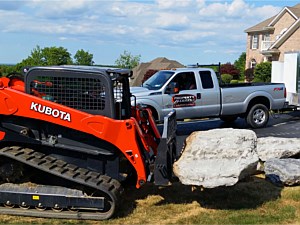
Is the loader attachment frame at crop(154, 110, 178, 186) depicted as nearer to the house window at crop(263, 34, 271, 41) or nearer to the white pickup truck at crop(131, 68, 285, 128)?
the white pickup truck at crop(131, 68, 285, 128)

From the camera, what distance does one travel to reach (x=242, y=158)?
6.27m

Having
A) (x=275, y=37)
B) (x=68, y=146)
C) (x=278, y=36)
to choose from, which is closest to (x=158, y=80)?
(x=68, y=146)

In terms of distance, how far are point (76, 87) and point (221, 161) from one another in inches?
90.6

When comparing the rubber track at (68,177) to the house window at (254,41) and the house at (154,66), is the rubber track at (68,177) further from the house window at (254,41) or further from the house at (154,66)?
the house window at (254,41)

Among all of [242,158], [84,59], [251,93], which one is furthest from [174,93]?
[84,59]

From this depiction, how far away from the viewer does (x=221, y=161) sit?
629cm

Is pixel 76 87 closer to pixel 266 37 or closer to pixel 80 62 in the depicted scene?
pixel 80 62

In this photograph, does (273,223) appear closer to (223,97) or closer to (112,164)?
(112,164)

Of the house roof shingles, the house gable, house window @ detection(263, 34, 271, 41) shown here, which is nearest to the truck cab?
the house gable

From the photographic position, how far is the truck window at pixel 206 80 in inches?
535

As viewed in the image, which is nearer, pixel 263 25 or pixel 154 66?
pixel 154 66

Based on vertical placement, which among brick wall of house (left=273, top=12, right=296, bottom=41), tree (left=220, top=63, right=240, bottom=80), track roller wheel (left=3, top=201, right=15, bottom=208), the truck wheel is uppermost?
brick wall of house (left=273, top=12, right=296, bottom=41)

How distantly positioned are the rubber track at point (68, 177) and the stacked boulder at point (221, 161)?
0.99 metres

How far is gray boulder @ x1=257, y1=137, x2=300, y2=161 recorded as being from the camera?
885 centimetres
